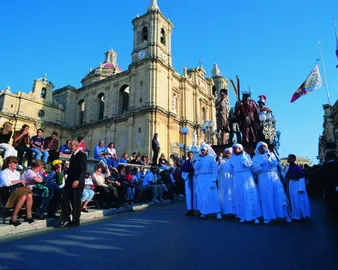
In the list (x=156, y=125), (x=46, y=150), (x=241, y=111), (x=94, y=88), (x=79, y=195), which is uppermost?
(x=94, y=88)

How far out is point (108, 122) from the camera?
34094mm

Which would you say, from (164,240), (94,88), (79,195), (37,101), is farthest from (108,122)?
(164,240)

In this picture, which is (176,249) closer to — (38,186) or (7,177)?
(38,186)

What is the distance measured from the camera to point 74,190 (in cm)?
575

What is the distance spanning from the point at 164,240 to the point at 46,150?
22.6 ft

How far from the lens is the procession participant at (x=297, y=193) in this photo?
6.51 metres

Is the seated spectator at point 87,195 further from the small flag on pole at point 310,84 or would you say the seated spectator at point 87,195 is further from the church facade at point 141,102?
the church facade at point 141,102

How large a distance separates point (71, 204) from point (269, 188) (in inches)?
188

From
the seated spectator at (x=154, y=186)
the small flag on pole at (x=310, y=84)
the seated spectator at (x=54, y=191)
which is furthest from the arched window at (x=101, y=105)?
the seated spectator at (x=54, y=191)

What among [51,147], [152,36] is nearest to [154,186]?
[51,147]

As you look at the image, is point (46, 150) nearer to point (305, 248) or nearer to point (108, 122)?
point (305, 248)

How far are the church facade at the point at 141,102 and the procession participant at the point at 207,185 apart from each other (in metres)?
20.7

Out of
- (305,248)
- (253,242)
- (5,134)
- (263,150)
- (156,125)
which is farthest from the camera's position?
(156,125)

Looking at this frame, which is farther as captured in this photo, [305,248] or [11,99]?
[11,99]
